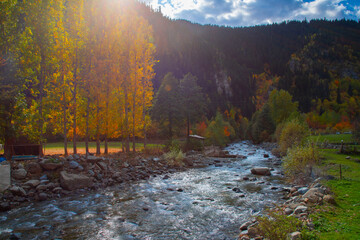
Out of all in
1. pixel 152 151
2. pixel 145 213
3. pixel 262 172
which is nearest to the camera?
pixel 145 213

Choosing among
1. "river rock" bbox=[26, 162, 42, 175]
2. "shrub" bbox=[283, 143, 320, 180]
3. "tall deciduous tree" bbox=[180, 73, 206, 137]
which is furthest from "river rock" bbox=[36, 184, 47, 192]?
"tall deciduous tree" bbox=[180, 73, 206, 137]

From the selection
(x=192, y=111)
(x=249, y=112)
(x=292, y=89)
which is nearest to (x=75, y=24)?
(x=192, y=111)

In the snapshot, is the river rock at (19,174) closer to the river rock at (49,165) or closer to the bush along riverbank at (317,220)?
the river rock at (49,165)

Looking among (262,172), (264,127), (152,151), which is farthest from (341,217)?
(264,127)

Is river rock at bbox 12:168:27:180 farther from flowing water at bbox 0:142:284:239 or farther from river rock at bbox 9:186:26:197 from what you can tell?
flowing water at bbox 0:142:284:239

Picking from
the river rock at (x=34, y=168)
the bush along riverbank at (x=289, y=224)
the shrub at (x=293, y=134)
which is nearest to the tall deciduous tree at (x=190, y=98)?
the shrub at (x=293, y=134)

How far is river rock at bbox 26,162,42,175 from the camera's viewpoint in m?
11.7

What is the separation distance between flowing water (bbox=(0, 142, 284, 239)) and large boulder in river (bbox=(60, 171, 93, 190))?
97 centimetres

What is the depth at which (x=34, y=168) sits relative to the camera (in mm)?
11773

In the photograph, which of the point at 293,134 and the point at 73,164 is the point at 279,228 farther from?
the point at 293,134

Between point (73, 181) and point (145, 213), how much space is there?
17.5ft

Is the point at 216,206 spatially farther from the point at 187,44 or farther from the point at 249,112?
the point at 187,44

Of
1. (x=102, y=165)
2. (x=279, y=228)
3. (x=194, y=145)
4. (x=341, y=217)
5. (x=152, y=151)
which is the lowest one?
(x=194, y=145)

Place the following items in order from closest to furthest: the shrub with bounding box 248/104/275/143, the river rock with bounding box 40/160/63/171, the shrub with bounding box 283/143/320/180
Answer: the river rock with bounding box 40/160/63/171, the shrub with bounding box 283/143/320/180, the shrub with bounding box 248/104/275/143
